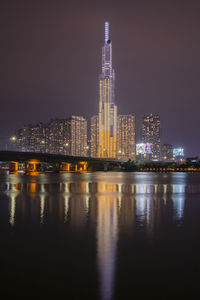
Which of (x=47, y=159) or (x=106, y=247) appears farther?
(x=47, y=159)

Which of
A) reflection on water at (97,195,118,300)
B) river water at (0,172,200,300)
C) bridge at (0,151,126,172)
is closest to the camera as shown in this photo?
river water at (0,172,200,300)

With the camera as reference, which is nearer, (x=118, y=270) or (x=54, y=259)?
(x=118, y=270)

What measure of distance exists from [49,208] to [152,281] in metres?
13.0

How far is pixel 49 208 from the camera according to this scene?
20062mm

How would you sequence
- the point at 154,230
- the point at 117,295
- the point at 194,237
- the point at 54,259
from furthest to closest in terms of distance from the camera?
the point at 154,230 → the point at 194,237 → the point at 54,259 → the point at 117,295

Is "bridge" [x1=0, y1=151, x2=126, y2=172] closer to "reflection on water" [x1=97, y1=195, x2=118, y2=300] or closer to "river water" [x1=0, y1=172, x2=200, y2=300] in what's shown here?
"reflection on water" [x1=97, y1=195, x2=118, y2=300]

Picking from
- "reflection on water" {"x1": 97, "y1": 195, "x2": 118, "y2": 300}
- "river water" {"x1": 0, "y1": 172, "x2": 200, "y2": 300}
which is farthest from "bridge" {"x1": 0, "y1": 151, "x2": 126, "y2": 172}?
"river water" {"x1": 0, "y1": 172, "x2": 200, "y2": 300}

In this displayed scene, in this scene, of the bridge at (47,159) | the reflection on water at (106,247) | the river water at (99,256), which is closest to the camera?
the river water at (99,256)

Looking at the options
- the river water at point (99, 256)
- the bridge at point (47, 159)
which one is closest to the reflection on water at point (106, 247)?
the river water at point (99, 256)

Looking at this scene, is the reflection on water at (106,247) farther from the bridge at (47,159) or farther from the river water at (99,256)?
the bridge at (47,159)

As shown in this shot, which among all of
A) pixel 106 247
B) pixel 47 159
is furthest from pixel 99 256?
pixel 47 159

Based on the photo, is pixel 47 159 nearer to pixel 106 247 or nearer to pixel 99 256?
pixel 106 247

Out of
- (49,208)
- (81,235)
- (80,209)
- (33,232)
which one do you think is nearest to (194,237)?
(81,235)

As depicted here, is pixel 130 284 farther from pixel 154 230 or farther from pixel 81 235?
pixel 154 230
